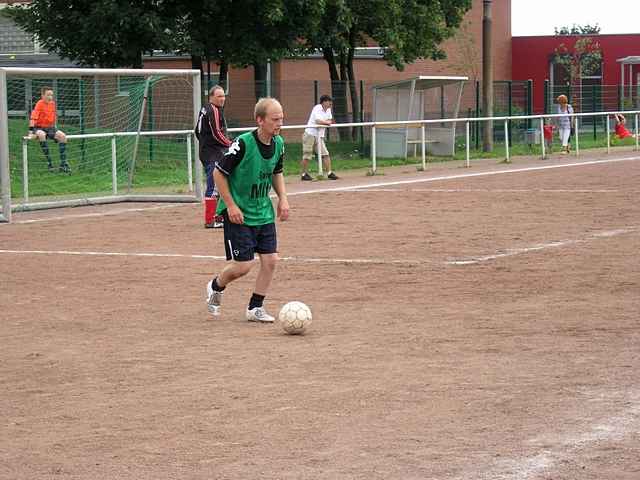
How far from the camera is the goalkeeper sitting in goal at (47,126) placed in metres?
21.3

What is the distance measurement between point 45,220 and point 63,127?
4.73 metres

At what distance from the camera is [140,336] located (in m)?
9.28

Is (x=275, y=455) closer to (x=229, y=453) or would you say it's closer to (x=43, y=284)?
(x=229, y=453)

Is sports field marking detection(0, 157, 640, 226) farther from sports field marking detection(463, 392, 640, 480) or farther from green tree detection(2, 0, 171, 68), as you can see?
sports field marking detection(463, 392, 640, 480)

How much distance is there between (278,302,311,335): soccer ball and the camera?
30.0ft

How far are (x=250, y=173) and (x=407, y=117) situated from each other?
25331 mm

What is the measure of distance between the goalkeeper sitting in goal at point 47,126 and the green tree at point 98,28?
7.76 metres

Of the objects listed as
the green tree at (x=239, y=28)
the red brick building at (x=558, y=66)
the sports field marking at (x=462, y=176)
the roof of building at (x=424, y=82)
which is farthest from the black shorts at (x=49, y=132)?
the red brick building at (x=558, y=66)

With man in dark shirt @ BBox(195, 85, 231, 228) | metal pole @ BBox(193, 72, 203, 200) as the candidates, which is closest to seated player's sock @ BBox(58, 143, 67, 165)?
metal pole @ BBox(193, 72, 203, 200)

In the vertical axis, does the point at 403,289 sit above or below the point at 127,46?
below

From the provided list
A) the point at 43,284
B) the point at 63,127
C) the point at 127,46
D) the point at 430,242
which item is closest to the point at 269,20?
the point at 127,46

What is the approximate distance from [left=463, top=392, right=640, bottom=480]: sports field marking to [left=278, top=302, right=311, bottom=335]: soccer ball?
2.94 m

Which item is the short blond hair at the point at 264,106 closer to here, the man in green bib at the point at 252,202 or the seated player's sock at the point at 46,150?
the man in green bib at the point at 252,202

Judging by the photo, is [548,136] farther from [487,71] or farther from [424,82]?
[424,82]
